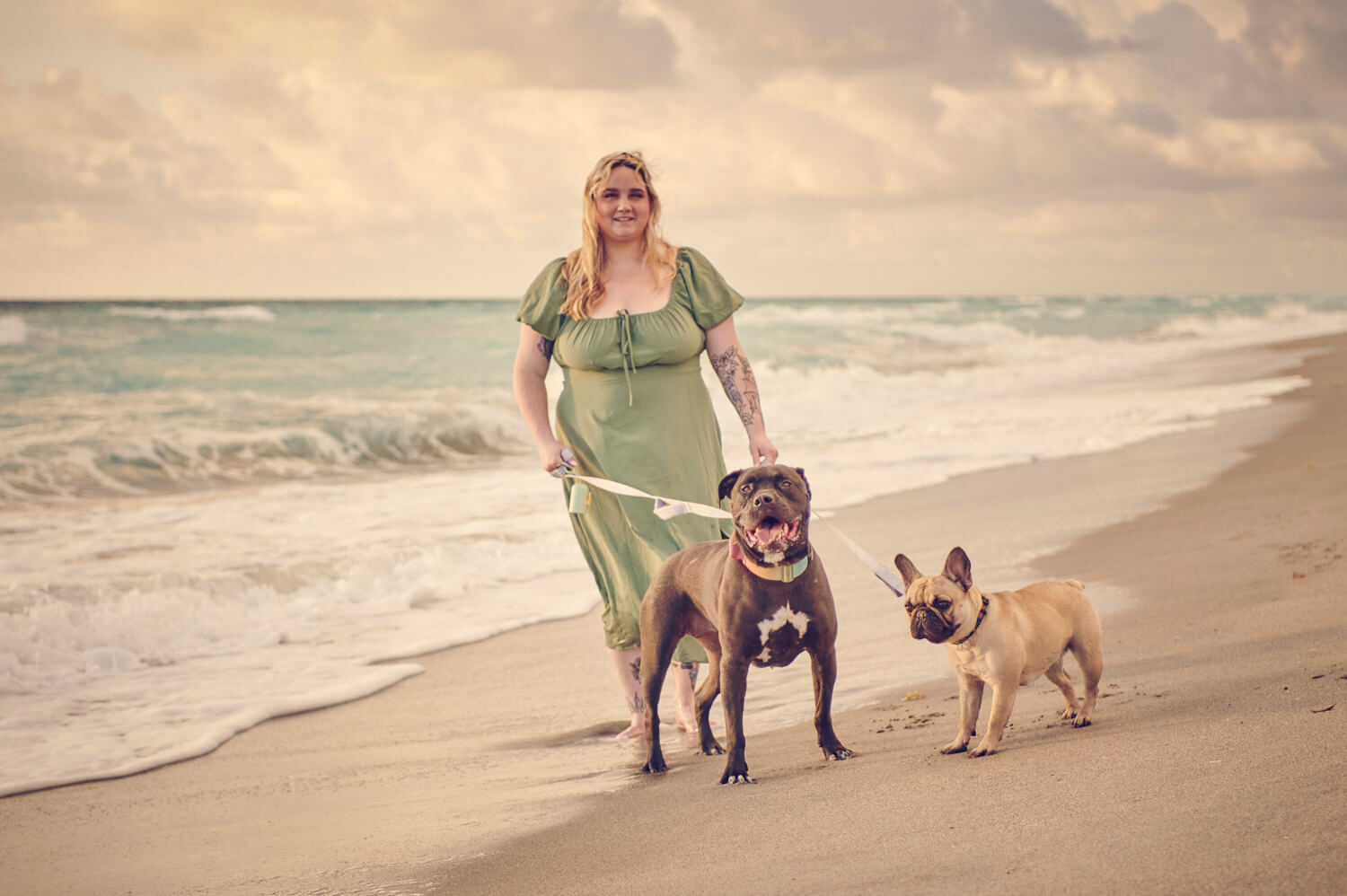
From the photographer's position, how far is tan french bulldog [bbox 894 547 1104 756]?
314 cm

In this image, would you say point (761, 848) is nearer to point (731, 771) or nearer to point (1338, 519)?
point (731, 771)

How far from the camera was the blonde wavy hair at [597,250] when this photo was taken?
4.23 metres

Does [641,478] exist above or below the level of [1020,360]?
below

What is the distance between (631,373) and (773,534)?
1.22m

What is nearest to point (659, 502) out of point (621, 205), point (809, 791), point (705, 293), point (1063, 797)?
point (705, 293)

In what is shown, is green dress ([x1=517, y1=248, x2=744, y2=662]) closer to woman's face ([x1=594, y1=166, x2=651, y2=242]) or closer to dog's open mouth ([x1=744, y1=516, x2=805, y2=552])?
woman's face ([x1=594, y1=166, x2=651, y2=242])

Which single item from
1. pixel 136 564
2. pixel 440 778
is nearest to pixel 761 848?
pixel 440 778

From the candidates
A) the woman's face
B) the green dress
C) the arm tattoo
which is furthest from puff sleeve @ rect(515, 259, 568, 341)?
the arm tattoo

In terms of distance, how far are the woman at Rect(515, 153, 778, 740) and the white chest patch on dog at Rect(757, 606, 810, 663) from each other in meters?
0.95

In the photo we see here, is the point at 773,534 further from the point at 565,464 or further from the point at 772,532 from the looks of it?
the point at 565,464

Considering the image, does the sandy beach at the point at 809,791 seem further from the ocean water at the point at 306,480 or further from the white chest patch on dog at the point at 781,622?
the ocean water at the point at 306,480

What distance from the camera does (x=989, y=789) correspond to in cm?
295

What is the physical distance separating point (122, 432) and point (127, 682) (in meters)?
10.3

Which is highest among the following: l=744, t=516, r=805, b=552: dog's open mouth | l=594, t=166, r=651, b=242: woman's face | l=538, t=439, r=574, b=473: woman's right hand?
l=594, t=166, r=651, b=242: woman's face
